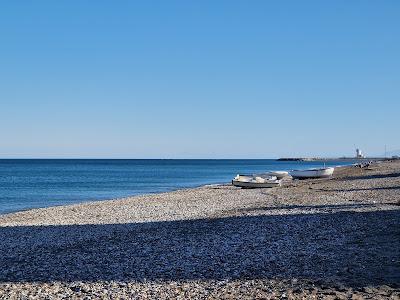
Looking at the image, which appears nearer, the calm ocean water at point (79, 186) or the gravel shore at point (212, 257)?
the gravel shore at point (212, 257)

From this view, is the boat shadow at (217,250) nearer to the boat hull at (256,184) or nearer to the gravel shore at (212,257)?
the gravel shore at (212,257)

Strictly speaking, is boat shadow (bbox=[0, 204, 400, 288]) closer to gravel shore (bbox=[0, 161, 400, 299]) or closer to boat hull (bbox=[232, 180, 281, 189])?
gravel shore (bbox=[0, 161, 400, 299])

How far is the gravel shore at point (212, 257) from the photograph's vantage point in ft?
28.5

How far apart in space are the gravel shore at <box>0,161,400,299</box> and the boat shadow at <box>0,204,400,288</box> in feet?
0.07

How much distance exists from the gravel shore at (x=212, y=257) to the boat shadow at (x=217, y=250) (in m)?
0.02

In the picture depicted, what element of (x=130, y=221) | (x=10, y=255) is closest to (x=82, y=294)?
(x=10, y=255)

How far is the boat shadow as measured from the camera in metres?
9.78

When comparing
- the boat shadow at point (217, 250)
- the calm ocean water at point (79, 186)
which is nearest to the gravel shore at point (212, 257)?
the boat shadow at point (217, 250)

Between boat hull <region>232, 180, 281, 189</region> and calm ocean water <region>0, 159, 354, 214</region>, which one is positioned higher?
boat hull <region>232, 180, 281, 189</region>

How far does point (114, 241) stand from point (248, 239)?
388cm

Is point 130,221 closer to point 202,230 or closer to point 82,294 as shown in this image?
point 202,230

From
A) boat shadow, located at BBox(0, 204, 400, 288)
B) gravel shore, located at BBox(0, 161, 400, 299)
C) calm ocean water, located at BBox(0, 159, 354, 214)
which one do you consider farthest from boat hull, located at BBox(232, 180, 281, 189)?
boat shadow, located at BBox(0, 204, 400, 288)

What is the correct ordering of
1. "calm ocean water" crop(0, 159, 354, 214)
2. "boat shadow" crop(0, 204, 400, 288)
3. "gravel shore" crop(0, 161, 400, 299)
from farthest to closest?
"calm ocean water" crop(0, 159, 354, 214)
"boat shadow" crop(0, 204, 400, 288)
"gravel shore" crop(0, 161, 400, 299)

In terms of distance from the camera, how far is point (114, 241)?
47.3ft
